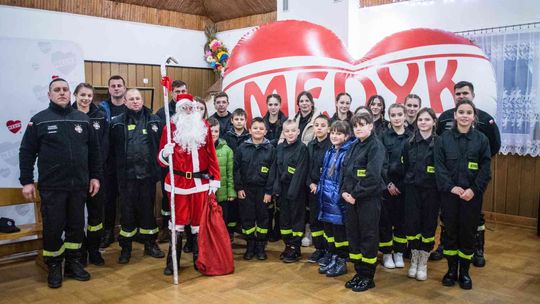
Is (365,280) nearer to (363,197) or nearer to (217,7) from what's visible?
(363,197)

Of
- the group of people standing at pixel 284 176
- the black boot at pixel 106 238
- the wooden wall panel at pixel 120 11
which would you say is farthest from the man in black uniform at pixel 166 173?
the wooden wall panel at pixel 120 11

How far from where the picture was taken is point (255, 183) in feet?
13.4

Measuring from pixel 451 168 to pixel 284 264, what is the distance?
1520 mm

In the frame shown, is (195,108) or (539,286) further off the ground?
(195,108)

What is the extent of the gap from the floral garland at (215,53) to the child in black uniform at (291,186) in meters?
4.28

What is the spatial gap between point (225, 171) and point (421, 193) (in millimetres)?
1604

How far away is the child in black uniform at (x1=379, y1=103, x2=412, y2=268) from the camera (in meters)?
3.70

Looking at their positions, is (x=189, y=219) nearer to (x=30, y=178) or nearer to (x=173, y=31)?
(x=30, y=178)

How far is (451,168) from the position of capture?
10.8 ft

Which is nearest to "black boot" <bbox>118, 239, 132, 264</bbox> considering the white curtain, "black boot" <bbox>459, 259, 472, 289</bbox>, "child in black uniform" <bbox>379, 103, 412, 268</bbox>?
"child in black uniform" <bbox>379, 103, 412, 268</bbox>

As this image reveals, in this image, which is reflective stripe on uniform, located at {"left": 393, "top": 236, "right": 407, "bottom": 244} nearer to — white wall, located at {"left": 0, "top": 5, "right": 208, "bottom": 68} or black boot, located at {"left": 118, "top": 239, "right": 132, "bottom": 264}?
black boot, located at {"left": 118, "top": 239, "right": 132, "bottom": 264}

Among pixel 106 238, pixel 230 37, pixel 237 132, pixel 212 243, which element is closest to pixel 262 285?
pixel 212 243

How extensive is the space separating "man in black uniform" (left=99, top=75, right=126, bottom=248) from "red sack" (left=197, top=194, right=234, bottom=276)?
1119 millimetres

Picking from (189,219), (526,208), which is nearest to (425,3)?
(526,208)
